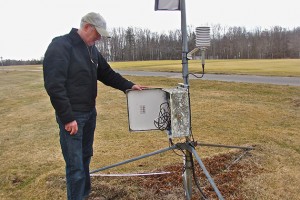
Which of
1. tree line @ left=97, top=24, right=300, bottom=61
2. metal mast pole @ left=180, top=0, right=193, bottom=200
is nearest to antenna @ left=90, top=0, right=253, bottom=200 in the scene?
metal mast pole @ left=180, top=0, right=193, bottom=200

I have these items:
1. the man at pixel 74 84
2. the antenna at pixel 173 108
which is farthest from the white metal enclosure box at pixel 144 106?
the man at pixel 74 84

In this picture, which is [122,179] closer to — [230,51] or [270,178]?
[270,178]

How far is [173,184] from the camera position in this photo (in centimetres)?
427

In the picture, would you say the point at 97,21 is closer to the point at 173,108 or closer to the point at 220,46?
the point at 173,108

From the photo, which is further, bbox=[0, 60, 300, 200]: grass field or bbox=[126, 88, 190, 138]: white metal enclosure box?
bbox=[0, 60, 300, 200]: grass field

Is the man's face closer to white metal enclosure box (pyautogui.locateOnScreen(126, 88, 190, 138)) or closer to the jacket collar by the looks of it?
the jacket collar

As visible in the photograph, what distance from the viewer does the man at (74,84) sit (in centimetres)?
299

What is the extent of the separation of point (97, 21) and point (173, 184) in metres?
2.29

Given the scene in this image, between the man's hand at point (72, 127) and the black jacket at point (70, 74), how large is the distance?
40 millimetres

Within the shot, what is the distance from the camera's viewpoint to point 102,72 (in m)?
3.97

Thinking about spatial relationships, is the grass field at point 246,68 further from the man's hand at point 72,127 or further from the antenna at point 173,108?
the man's hand at point 72,127

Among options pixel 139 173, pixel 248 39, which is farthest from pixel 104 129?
pixel 248 39

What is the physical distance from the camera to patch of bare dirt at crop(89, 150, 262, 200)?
400cm

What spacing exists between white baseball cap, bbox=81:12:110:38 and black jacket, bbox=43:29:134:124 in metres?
0.22
